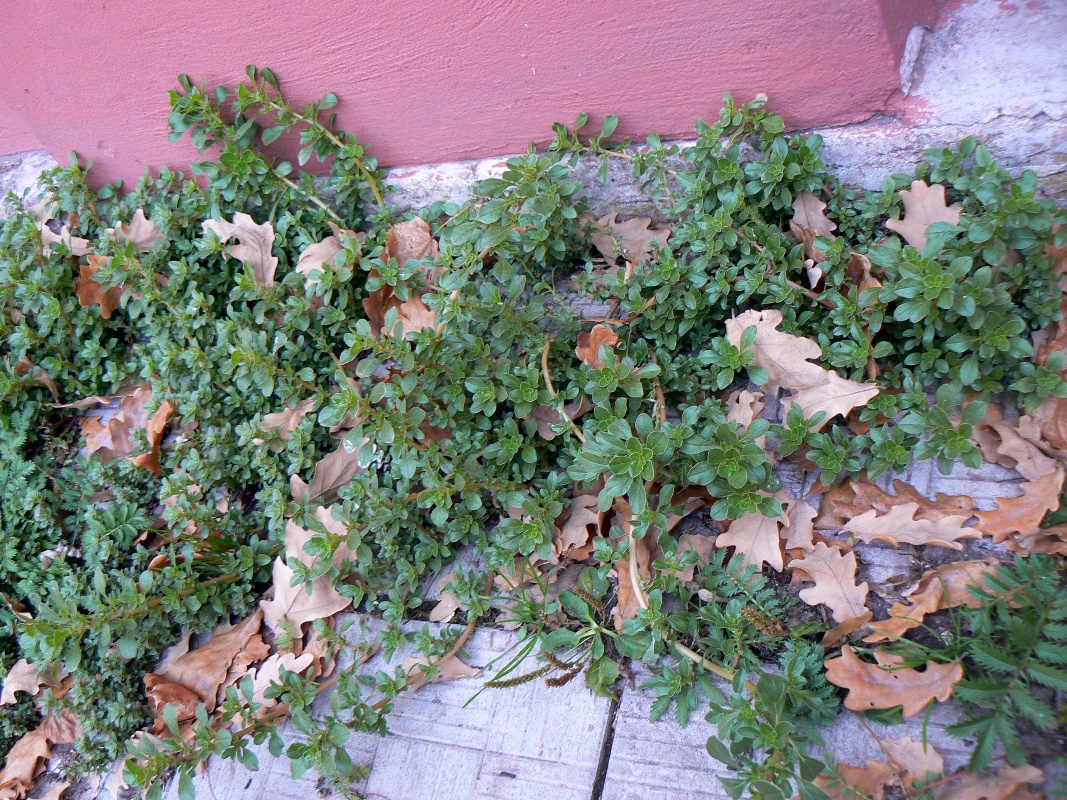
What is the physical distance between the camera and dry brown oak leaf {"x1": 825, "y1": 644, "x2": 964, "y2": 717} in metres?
1.77

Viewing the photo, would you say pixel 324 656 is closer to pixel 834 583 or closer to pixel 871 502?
pixel 834 583

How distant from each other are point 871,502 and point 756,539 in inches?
12.7

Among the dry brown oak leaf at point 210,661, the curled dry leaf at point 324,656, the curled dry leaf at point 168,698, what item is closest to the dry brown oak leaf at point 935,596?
the curled dry leaf at point 324,656

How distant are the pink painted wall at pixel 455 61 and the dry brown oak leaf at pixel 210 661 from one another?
1.75 m

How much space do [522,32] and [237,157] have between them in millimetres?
1181

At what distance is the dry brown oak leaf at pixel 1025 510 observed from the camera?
6.23 feet

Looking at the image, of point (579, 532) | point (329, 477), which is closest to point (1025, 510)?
point (579, 532)

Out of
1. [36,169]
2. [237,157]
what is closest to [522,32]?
[237,157]

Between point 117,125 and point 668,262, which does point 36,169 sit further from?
point 668,262

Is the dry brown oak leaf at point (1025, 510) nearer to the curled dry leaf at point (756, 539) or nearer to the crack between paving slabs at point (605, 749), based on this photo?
the curled dry leaf at point (756, 539)

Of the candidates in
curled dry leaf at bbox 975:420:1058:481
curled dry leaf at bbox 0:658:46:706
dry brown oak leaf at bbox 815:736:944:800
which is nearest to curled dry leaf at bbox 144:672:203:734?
curled dry leaf at bbox 0:658:46:706

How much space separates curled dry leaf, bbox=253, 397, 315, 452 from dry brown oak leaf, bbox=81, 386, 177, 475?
423 mm

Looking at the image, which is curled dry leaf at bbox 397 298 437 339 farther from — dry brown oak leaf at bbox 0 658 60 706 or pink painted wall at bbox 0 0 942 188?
dry brown oak leaf at bbox 0 658 60 706

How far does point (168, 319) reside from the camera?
9.86 ft
